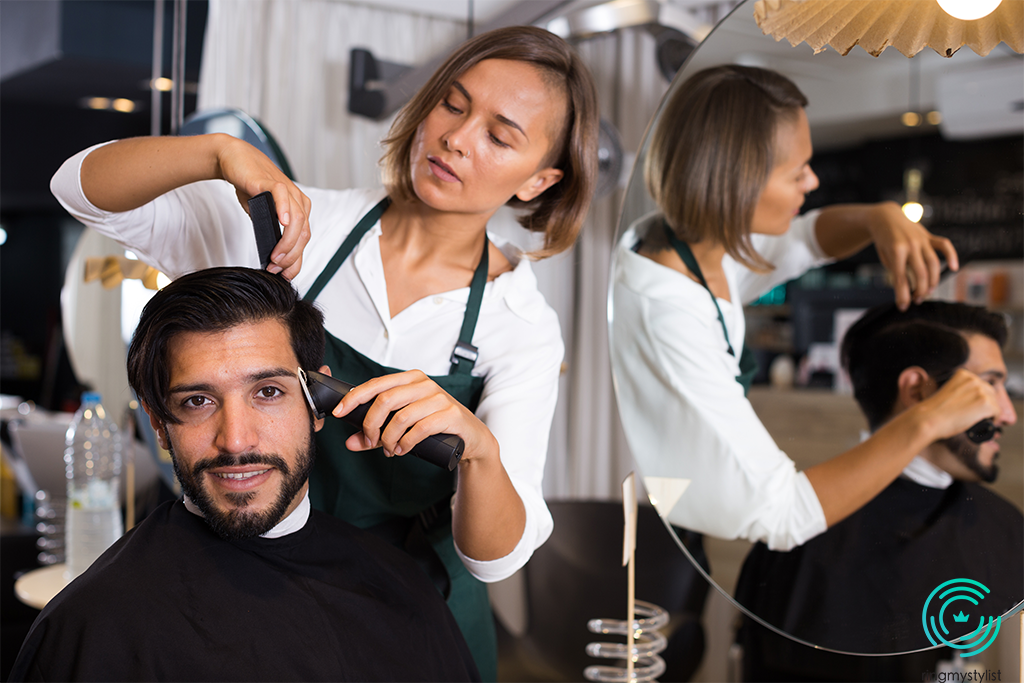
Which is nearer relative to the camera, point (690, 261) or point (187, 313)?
point (187, 313)

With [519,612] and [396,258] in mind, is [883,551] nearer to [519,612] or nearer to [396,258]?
[396,258]

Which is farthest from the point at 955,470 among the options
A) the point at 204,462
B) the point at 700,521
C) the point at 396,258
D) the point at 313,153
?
the point at 313,153

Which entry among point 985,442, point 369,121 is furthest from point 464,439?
point 369,121

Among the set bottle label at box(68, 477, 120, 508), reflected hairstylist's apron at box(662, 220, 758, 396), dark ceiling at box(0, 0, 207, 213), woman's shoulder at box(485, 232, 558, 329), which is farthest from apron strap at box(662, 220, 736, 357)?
dark ceiling at box(0, 0, 207, 213)

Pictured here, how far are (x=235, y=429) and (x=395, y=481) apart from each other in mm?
316

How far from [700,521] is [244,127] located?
150 cm

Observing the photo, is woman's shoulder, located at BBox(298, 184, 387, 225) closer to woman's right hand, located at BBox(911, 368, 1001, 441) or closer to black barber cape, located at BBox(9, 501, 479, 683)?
black barber cape, located at BBox(9, 501, 479, 683)

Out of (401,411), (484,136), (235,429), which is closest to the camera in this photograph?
(401,411)

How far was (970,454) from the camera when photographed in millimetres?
1146

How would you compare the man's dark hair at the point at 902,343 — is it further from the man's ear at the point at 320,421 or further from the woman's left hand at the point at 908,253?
the man's ear at the point at 320,421

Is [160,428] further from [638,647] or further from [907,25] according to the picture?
[907,25]

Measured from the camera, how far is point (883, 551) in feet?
3.92

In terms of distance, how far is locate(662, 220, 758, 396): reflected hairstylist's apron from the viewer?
1.29 meters

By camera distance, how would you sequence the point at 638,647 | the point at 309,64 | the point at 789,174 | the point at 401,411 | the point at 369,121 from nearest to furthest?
the point at 401,411, the point at 789,174, the point at 638,647, the point at 309,64, the point at 369,121
